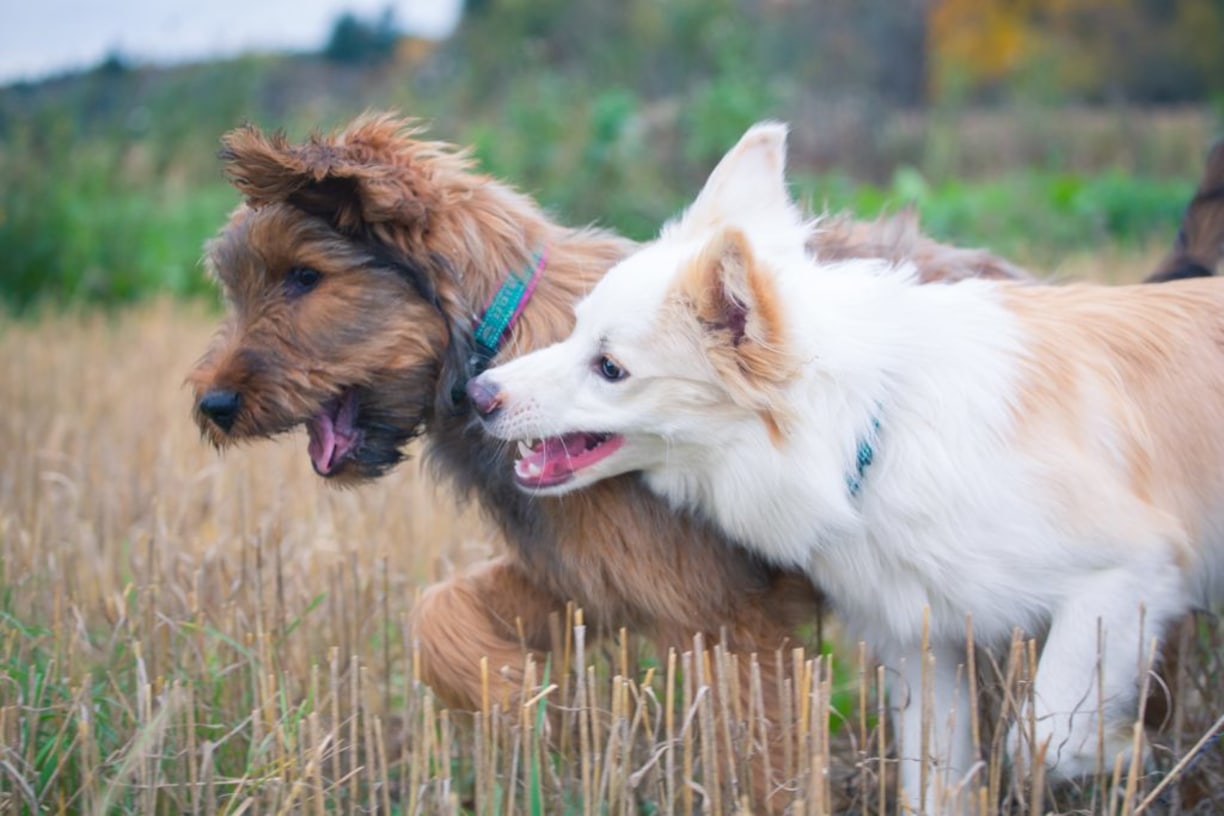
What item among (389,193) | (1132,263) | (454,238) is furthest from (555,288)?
(1132,263)

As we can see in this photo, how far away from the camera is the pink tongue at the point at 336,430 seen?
3672mm

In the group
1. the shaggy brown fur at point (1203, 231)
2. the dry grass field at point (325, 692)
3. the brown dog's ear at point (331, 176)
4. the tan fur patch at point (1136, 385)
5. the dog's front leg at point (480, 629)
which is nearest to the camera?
the dry grass field at point (325, 692)

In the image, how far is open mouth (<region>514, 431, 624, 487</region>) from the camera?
3371 mm

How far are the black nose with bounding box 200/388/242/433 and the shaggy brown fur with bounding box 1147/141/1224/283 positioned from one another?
3225mm

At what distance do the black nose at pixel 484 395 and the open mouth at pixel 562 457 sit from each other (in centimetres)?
18

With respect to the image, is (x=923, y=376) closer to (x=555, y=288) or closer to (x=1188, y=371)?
(x=1188, y=371)

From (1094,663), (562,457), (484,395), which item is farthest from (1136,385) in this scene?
(484,395)

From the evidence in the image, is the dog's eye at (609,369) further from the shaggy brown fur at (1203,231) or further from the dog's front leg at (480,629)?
the shaggy brown fur at (1203,231)

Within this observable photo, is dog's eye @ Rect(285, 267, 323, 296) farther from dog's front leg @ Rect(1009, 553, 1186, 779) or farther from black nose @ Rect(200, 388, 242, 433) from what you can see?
dog's front leg @ Rect(1009, 553, 1186, 779)

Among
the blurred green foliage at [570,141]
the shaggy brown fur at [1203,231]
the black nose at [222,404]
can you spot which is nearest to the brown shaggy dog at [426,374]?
the black nose at [222,404]

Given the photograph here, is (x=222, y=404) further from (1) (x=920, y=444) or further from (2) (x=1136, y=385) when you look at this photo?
(2) (x=1136, y=385)

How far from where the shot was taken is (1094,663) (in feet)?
10.2

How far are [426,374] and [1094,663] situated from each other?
1.95 meters

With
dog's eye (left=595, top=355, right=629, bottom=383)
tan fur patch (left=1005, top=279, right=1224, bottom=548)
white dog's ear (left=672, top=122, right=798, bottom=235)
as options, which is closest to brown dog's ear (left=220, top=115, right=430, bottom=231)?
dog's eye (left=595, top=355, right=629, bottom=383)
